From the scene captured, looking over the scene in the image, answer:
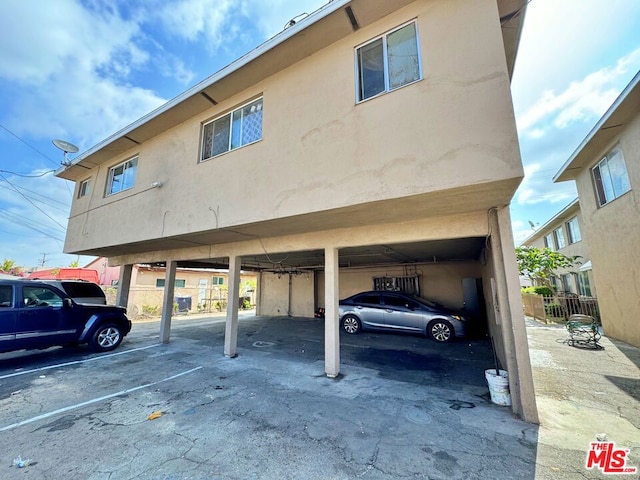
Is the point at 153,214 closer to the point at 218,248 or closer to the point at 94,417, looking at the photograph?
the point at 218,248

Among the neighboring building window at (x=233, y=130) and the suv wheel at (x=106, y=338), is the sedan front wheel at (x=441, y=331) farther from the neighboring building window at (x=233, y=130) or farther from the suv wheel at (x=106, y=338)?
the suv wheel at (x=106, y=338)

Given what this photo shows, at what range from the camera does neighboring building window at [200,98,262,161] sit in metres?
5.88

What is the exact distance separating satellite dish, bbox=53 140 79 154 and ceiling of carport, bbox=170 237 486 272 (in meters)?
5.19

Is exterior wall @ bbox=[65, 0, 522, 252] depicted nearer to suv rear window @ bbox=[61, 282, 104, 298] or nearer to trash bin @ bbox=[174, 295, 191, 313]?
suv rear window @ bbox=[61, 282, 104, 298]

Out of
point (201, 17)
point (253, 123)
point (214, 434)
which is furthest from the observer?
point (201, 17)

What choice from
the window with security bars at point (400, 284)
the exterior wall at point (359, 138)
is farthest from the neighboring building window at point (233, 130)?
the window with security bars at point (400, 284)

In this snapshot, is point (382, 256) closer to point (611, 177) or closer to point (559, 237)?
point (611, 177)

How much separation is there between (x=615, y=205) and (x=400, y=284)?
783 cm

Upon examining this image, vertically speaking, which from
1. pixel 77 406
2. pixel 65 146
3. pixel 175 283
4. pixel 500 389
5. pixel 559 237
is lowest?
pixel 77 406

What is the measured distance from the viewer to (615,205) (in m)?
8.42

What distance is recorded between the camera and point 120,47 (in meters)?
8.26

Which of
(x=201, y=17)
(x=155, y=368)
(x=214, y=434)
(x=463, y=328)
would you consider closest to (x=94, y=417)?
(x=214, y=434)

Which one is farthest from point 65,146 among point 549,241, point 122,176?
point 549,241

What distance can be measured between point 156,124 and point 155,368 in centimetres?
637
